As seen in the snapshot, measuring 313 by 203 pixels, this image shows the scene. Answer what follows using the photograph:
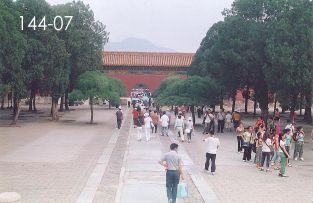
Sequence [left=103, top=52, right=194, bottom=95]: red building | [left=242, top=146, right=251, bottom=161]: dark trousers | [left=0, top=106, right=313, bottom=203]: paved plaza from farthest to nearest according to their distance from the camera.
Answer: [left=103, top=52, right=194, bottom=95]: red building < [left=242, top=146, right=251, bottom=161]: dark trousers < [left=0, top=106, right=313, bottom=203]: paved plaza

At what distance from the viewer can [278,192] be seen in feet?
36.5

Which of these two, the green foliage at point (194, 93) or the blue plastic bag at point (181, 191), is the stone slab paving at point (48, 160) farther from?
the green foliage at point (194, 93)

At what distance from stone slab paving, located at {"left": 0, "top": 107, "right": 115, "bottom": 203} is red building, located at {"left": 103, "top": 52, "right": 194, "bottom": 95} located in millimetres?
28046

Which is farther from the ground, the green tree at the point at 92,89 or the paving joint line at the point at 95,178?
the green tree at the point at 92,89

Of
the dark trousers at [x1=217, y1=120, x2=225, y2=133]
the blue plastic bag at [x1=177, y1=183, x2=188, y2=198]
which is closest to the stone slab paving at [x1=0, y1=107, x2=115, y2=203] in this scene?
the blue plastic bag at [x1=177, y1=183, x2=188, y2=198]

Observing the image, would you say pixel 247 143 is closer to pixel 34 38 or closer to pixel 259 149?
Answer: pixel 259 149

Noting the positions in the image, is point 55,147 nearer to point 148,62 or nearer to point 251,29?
point 251,29

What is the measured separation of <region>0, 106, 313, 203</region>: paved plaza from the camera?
10.5 meters

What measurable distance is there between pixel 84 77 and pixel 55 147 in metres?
10.8

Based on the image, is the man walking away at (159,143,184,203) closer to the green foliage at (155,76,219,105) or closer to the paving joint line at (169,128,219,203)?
the paving joint line at (169,128,219,203)

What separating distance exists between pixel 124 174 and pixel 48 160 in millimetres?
3419

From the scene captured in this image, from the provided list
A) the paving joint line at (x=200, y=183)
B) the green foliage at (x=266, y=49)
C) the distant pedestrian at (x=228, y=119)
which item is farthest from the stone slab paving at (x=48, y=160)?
the green foliage at (x=266, y=49)

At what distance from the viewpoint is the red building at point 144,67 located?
5372 cm

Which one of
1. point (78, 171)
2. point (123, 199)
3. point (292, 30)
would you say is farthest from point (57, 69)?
point (123, 199)
